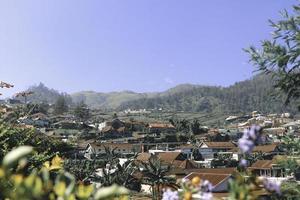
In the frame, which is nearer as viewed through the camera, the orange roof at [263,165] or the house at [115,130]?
the orange roof at [263,165]

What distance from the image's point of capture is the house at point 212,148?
85688 mm

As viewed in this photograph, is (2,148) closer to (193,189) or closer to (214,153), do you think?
(193,189)

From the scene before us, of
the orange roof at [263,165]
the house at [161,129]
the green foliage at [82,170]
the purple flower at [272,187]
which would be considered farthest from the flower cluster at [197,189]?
the house at [161,129]

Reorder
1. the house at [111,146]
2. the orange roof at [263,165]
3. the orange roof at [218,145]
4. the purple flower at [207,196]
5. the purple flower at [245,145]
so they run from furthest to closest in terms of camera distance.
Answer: the orange roof at [218,145] < the house at [111,146] < the orange roof at [263,165] < the purple flower at [207,196] < the purple flower at [245,145]

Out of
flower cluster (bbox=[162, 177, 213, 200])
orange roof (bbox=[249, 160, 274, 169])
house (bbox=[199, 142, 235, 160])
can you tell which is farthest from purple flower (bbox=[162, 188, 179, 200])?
house (bbox=[199, 142, 235, 160])

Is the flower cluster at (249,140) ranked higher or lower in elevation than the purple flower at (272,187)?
higher

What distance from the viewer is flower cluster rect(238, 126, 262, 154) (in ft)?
7.93

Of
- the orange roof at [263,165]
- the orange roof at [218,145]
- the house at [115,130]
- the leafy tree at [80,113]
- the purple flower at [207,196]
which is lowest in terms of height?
the orange roof at [263,165]

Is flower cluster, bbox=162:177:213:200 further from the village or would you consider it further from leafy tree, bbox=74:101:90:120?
leafy tree, bbox=74:101:90:120

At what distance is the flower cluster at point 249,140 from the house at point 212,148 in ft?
271

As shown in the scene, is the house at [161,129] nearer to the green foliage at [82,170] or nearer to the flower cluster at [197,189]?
the green foliage at [82,170]

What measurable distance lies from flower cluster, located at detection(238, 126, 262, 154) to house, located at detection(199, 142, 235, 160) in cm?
8259

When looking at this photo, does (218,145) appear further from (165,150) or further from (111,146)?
(111,146)

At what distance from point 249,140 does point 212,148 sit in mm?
86032
